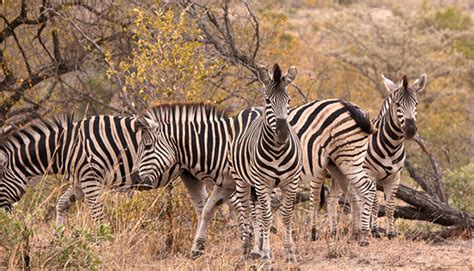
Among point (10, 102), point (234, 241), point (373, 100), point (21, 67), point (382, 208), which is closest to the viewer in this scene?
point (234, 241)

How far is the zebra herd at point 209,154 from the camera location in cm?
858

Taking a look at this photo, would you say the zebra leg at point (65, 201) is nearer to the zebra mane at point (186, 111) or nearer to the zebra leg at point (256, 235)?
the zebra mane at point (186, 111)

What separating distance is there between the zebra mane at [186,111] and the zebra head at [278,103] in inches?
68.5

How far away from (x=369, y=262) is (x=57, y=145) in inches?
151

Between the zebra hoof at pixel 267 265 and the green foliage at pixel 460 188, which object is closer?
the zebra hoof at pixel 267 265

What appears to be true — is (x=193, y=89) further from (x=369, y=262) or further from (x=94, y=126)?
(x=369, y=262)

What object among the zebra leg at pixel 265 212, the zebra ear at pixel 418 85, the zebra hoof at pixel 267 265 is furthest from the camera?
the zebra ear at pixel 418 85

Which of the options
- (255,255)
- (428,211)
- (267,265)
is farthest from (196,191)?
(428,211)

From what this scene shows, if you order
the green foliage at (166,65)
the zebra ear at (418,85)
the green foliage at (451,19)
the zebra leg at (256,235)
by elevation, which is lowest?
the zebra leg at (256,235)

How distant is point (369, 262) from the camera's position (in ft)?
26.1

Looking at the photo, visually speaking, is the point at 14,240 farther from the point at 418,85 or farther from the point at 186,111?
the point at 418,85

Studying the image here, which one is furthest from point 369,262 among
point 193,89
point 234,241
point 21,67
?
point 21,67

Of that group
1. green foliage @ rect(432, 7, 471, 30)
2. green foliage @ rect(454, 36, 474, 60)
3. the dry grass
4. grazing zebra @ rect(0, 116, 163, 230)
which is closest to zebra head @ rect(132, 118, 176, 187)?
grazing zebra @ rect(0, 116, 163, 230)

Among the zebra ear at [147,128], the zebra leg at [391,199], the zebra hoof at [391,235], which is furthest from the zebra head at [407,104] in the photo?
the zebra ear at [147,128]
